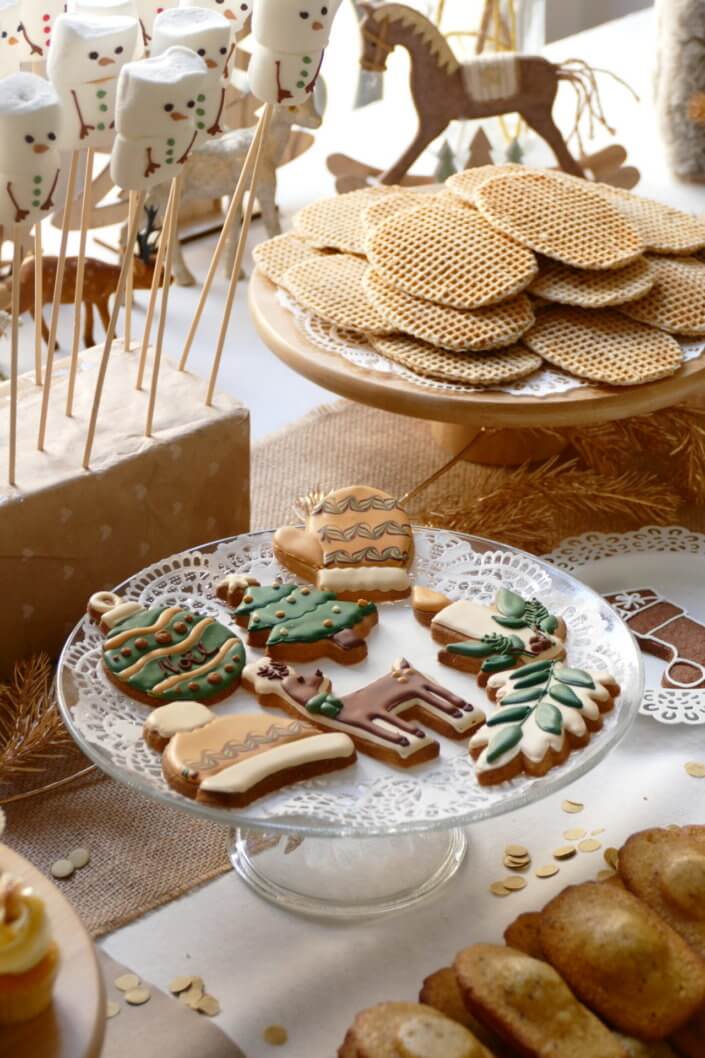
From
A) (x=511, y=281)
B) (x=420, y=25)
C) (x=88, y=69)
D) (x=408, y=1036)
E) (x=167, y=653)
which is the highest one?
(x=88, y=69)

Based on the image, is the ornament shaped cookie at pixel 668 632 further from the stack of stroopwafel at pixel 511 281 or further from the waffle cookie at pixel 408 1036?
the waffle cookie at pixel 408 1036

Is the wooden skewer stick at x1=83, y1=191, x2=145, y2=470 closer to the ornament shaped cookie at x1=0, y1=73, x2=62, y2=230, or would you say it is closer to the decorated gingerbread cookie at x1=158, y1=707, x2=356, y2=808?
the ornament shaped cookie at x1=0, y1=73, x2=62, y2=230

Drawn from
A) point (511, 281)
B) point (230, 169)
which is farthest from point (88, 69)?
point (230, 169)

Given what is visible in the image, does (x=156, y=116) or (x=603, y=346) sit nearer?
(x=156, y=116)

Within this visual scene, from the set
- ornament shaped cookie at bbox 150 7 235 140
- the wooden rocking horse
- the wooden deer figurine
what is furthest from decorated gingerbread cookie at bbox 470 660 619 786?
the wooden rocking horse

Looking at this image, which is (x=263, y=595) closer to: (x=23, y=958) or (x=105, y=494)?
(x=105, y=494)

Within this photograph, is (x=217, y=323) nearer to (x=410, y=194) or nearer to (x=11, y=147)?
(x=410, y=194)

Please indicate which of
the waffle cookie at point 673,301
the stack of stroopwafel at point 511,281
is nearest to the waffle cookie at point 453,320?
the stack of stroopwafel at point 511,281

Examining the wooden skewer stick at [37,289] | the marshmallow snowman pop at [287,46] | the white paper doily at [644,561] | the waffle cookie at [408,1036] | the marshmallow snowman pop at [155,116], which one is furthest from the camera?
the white paper doily at [644,561]
